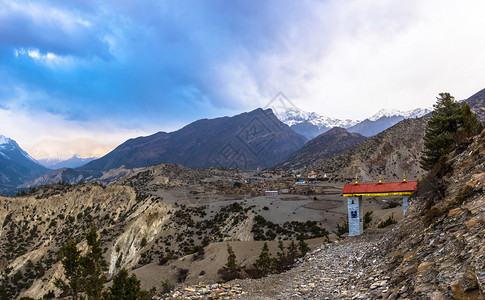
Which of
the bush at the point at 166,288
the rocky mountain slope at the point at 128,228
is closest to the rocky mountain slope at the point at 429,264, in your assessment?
the bush at the point at 166,288

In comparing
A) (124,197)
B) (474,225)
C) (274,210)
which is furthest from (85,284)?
(124,197)

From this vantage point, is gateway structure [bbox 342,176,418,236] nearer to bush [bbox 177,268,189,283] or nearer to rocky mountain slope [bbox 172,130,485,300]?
rocky mountain slope [bbox 172,130,485,300]

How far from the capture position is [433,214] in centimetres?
782

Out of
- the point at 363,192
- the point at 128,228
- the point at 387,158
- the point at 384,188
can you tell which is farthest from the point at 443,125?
the point at 387,158

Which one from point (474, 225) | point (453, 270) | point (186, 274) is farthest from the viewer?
point (186, 274)

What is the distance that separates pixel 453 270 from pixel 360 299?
2755mm

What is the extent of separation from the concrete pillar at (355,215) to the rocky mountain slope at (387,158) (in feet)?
193

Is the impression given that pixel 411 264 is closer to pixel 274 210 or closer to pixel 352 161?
pixel 274 210

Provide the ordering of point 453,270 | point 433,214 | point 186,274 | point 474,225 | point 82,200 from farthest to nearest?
point 82,200
point 186,274
point 433,214
point 474,225
point 453,270

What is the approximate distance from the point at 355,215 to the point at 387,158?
243 feet

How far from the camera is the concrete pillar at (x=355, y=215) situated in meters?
18.7

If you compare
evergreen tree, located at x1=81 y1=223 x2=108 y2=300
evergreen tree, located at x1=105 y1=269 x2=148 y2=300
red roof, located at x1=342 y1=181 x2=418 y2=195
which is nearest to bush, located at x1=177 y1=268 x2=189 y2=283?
evergreen tree, located at x1=81 y1=223 x2=108 y2=300

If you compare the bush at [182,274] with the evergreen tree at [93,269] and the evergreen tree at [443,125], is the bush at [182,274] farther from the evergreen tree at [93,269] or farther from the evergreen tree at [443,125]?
the evergreen tree at [443,125]

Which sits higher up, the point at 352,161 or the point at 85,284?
the point at 352,161
